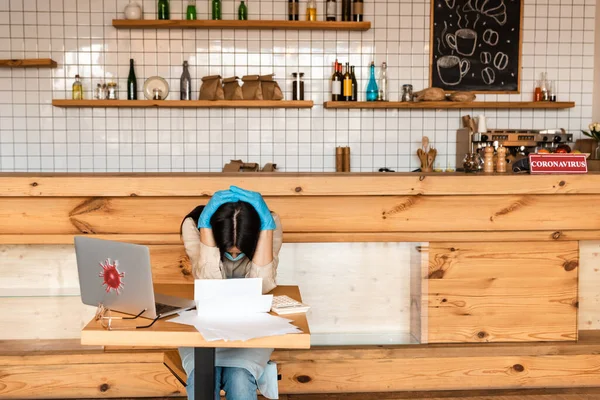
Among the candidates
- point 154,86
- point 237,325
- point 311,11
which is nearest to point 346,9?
point 311,11

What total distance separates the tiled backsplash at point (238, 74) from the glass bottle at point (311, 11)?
9 cm

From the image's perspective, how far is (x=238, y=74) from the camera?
4.43 m

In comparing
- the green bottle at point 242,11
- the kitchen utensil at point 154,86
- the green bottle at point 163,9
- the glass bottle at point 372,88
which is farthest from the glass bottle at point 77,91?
the glass bottle at point 372,88

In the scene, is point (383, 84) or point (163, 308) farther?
point (383, 84)

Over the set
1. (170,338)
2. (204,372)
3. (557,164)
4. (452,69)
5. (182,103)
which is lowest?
(204,372)

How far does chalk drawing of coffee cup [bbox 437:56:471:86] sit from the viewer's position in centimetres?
450

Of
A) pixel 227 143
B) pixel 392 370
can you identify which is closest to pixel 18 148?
pixel 227 143

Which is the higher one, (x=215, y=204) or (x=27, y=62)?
(x=27, y=62)

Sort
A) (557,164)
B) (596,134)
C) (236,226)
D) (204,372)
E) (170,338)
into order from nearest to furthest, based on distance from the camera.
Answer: (170,338) < (204,372) < (236,226) < (557,164) < (596,134)

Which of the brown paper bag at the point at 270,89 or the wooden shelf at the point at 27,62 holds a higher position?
the wooden shelf at the point at 27,62

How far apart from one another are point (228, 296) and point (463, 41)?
130 inches

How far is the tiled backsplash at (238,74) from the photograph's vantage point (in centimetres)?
435

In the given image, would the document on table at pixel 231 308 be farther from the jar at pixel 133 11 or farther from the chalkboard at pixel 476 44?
the chalkboard at pixel 476 44

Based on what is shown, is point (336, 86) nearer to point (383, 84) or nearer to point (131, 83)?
point (383, 84)
